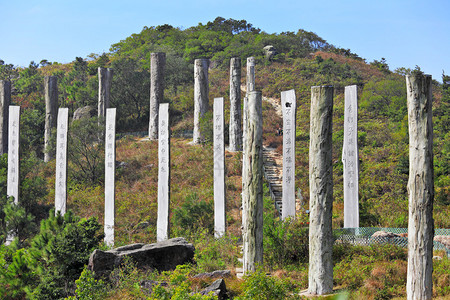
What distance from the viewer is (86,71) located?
38.9 meters

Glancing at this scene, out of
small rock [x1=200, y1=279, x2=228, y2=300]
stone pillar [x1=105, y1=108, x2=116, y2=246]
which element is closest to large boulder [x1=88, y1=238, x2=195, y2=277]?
small rock [x1=200, y1=279, x2=228, y2=300]

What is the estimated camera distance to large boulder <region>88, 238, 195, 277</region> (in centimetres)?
998

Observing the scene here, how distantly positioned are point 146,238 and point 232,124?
32.2 feet

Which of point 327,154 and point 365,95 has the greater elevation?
point 365,95

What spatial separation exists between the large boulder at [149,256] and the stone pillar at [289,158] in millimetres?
2786

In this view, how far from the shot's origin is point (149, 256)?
415 inches

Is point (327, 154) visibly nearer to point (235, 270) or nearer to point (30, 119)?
point (235, 270)

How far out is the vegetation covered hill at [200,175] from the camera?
10.0 metres

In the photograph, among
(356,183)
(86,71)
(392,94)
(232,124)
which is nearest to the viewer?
(356,183)

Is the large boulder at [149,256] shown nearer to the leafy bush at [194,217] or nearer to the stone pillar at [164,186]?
the stone pillar at [164,186]

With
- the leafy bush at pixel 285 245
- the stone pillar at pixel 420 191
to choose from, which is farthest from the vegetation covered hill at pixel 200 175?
the stone pillar at pixel 420 191

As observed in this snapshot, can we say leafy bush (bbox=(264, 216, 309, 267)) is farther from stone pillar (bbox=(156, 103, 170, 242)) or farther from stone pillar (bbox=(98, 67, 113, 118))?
stone pillar (bbox=(98, 67, 113, 118))

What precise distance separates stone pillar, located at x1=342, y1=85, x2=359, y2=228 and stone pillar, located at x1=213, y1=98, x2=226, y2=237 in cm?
307

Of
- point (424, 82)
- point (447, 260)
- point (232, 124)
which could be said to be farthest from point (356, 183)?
point (232, 124)
